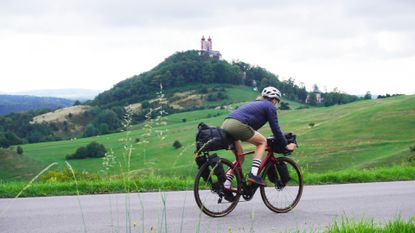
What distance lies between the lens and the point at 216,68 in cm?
19325

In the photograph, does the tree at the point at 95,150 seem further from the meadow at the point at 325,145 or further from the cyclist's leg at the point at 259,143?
the cyclist's leg at the point at 259,143

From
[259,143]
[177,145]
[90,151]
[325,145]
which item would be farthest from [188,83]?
[259,143]

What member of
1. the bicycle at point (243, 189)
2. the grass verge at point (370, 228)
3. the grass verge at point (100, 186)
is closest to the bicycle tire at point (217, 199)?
the bicycle at point (243, 189)

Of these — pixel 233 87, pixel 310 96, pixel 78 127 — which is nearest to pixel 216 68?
pixel 233 87

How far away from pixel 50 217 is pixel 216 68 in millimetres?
186519

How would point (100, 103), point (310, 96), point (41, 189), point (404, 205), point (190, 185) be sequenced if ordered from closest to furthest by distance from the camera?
1. point (404, 205)
2. point (41, 189)
3. point (190, 185)
4. point (310, 96)
5. point (100, 103)

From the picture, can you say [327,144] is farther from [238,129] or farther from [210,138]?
[210,138]

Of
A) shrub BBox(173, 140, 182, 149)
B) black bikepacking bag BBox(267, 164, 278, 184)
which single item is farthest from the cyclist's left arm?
shrub BBox(173, 140, 182, 149)

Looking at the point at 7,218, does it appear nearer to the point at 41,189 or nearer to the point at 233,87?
the point at 41,189

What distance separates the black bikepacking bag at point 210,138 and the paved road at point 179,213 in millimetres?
878

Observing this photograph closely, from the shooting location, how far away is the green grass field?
5309cm

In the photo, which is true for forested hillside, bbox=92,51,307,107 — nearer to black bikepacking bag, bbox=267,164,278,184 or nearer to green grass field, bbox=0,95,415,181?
green grass field, bbox=0,95,415,181

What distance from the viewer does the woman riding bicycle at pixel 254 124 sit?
8250 millimetres

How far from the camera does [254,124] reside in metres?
8.39
